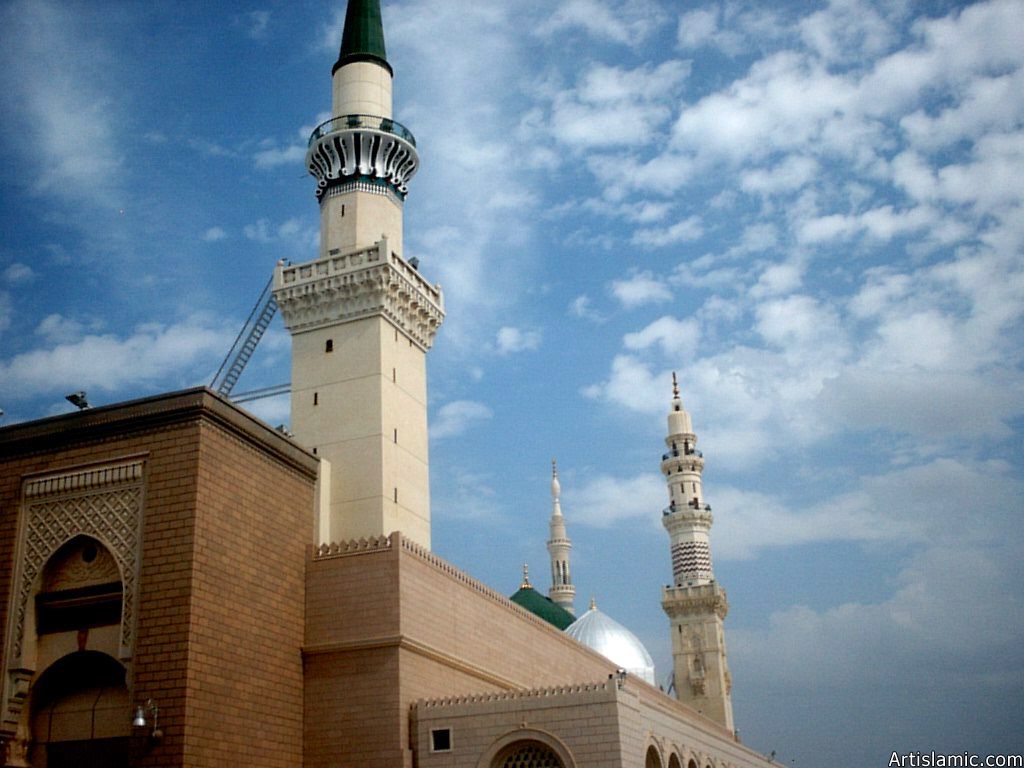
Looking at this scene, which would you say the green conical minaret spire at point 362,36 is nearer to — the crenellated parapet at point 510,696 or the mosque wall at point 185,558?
the mosque wall at point 185,558

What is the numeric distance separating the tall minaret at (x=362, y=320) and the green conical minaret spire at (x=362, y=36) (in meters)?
0.04

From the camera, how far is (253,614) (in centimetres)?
2094

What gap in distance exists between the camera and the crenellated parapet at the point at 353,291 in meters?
28.0

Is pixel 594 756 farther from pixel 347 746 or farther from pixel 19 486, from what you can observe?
pixel 19 486

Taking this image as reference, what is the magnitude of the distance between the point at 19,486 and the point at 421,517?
31.9ft

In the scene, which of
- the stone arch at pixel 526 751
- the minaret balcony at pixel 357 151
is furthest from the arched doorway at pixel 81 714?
the minaret balcony at pixel 357 151

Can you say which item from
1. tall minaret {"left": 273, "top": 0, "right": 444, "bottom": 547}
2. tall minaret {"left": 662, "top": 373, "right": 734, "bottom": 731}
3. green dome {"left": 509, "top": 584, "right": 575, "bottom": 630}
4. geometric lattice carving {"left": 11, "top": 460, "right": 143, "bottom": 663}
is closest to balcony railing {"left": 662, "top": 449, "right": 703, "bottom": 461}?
tall minaret {"left": 662, "top": 373, "right": 734, "bottom": 731}

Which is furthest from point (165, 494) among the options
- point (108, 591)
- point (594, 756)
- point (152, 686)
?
point (594, 756)

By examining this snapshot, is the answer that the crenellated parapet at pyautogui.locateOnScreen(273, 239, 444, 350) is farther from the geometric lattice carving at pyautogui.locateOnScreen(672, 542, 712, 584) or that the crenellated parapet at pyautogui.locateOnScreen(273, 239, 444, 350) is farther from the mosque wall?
the geometric lattice carving at pyautogui.locateOnScreen(672, 542, 712, 584)

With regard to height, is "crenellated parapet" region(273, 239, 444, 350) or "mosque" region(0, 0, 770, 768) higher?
"crenellated parapet" region(273, 239, 444, 350)

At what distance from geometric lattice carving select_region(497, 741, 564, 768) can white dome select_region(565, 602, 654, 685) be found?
24.5 metres

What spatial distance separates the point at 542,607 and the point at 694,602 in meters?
7.38

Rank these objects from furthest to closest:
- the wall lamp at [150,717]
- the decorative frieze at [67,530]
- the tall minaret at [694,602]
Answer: the tall minaret at [694,602], the decorative frieze at [67,530], the wall lamp at [150,717]

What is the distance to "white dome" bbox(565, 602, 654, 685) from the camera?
46344mm
